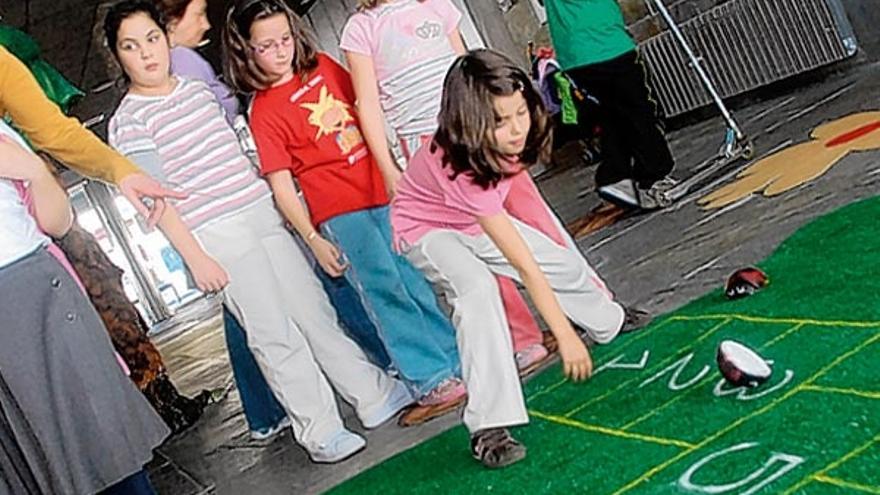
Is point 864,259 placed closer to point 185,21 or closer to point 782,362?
point 782,362

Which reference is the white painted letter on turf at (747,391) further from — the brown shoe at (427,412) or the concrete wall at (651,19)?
the concrete wall at (651,19)

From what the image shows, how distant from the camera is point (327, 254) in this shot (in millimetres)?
2570

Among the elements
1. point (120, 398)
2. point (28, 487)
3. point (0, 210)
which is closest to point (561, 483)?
point (120, 398)

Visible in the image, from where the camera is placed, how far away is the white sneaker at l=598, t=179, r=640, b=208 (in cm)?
400

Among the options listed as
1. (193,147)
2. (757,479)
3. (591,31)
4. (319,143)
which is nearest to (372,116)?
(319,143)

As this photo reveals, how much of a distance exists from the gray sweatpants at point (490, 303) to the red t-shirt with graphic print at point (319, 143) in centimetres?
41

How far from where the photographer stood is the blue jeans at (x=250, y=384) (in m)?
2.94

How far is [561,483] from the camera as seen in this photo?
1.72 meters

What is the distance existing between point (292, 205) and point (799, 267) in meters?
1.12

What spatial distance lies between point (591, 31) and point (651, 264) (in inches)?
43.3

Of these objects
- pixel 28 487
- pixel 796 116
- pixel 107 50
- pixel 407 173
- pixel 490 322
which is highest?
pixel 107 50

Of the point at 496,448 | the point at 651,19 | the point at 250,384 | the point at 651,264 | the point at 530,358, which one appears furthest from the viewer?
the point at 651,19

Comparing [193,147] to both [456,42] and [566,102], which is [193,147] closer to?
[456,42]

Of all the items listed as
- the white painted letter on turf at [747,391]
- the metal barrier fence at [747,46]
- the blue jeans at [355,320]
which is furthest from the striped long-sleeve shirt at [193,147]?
the metal barrier fence at [747,46]
